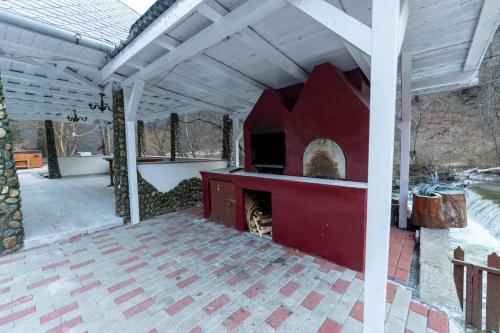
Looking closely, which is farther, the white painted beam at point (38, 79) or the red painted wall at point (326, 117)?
the white painted beam at point (38, 79)

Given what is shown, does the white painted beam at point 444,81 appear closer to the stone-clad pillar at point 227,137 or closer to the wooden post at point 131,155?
the stone-clad pillar at point 227,137

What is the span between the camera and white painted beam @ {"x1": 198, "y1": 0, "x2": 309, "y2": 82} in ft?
6.40

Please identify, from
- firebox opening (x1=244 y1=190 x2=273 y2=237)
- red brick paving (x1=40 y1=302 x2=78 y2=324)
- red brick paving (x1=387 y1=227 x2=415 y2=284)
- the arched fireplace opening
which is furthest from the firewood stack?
red brick paving (x1=40 y1=302 x2=78 y2=324)

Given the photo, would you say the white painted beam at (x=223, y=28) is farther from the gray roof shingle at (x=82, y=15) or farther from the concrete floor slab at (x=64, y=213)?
the concrete floor slab at (x=64, y=213)

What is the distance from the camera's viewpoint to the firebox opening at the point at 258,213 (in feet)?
11.9

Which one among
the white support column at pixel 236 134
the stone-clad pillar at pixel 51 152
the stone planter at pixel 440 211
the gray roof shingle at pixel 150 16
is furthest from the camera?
the stone-clad pillar at pixel 51 152

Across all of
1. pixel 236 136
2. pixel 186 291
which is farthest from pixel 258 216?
pixel 236 136

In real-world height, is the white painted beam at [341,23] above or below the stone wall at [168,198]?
above

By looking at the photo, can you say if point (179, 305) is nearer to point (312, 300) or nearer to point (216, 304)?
point (216, 304)

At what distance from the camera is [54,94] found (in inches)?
204

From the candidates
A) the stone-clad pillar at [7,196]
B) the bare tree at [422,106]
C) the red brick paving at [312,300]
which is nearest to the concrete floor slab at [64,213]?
the stone-clad pillar at [7,196]

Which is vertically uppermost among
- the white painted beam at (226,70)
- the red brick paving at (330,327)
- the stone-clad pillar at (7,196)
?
the white painted beam at (226,70)

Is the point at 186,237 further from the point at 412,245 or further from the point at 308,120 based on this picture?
the point at 412,245

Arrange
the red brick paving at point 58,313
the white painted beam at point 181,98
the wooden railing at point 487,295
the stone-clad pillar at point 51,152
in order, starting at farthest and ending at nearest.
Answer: the stone-clad pillar at point 51,152
the white painted beam at point 181,98
the wooden railing at point 487,295
the red brick paving at point 58,313
